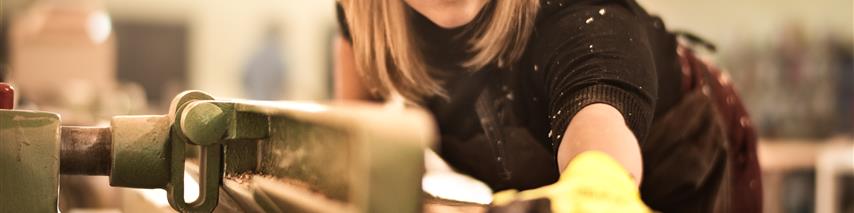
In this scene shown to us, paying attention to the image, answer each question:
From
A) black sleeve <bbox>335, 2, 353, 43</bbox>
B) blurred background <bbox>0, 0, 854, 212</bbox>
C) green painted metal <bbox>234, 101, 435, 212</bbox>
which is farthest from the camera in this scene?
blurred background <bbox>0, 0, 854, 212</bbox>

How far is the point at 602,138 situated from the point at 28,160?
330 mm

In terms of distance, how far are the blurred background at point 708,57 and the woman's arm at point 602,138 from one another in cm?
255

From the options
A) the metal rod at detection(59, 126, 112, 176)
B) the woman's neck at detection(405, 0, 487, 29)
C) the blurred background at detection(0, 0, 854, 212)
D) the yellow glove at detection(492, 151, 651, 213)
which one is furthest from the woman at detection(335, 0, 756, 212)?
the blurred background at detection(0, 0, 854, 212)

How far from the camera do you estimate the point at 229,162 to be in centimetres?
64

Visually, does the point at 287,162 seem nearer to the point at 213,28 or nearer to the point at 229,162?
the point at 229,162

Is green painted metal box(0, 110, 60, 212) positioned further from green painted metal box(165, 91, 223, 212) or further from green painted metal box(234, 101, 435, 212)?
green painted metal box(234, 101, 435, 212)

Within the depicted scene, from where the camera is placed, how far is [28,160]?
59 centimetres

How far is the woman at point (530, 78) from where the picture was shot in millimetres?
679

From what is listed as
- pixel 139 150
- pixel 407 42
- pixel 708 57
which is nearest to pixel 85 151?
pixel 139 150

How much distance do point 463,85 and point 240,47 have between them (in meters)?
4.22

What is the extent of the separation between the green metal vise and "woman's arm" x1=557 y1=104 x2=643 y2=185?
0.10 meters

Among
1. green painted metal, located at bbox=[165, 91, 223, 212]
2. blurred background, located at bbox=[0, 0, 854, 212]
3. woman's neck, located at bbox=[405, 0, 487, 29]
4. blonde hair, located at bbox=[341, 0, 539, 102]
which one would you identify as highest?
woman's neck, located at bbox=[405, 0, 487, 29]

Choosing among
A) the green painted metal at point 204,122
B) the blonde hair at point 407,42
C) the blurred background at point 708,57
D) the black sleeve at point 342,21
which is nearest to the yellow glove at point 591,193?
the green painted metal at point 204,122

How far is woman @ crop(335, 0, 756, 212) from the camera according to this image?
0.68 meters
